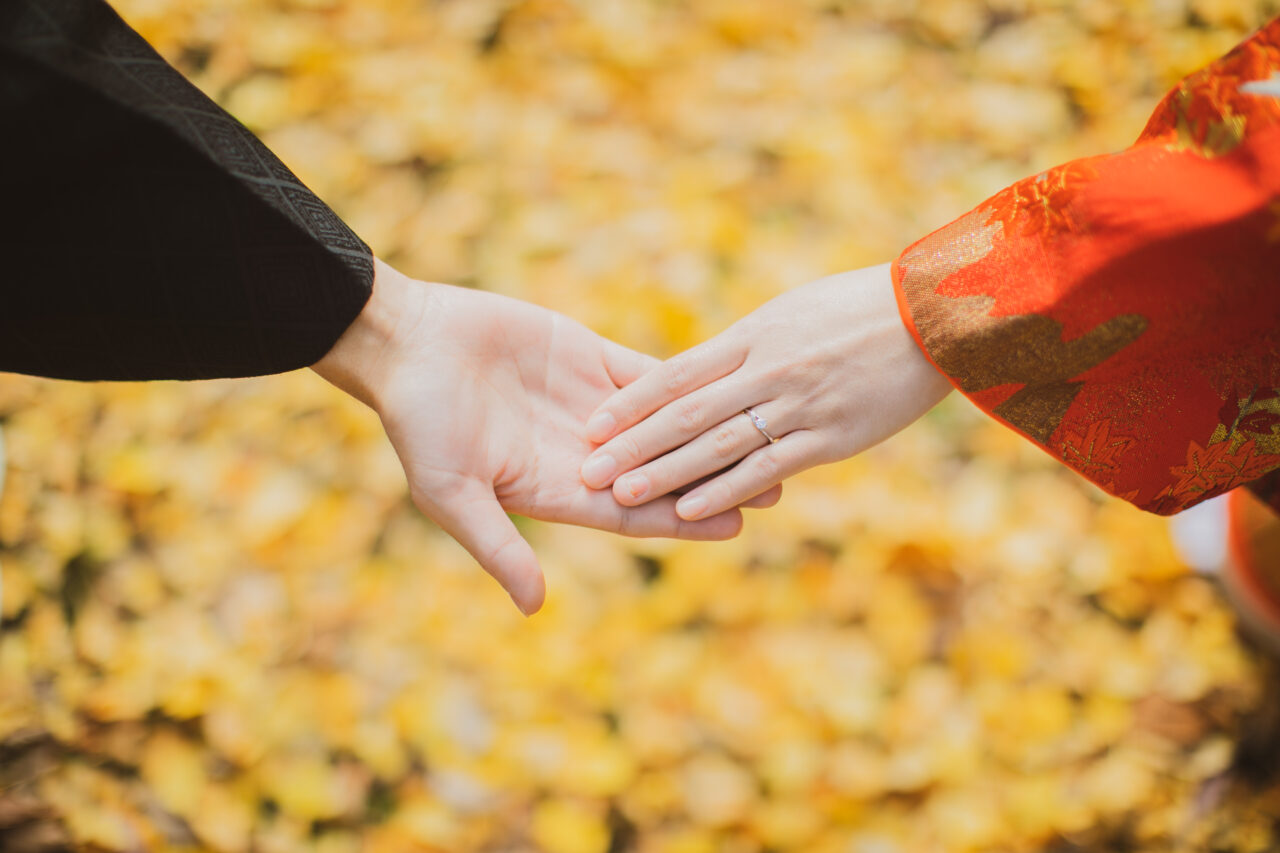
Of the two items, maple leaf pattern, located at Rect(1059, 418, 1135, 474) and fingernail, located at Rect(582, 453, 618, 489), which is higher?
fingernail, located at Rect(582, 453, 618, 489)

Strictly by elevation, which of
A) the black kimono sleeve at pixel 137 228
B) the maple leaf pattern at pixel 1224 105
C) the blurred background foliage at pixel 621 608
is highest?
the black kimono sleeve at pixel 137 228

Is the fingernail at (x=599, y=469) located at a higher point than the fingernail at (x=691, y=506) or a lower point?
higher

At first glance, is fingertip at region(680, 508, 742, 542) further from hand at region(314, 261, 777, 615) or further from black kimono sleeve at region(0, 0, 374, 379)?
black kimono sleeve at region(0, 0, 374, 379)

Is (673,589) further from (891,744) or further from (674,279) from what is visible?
(674,279)

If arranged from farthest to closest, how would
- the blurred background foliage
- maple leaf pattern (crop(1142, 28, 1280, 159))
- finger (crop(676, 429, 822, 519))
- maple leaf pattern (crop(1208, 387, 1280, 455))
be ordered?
the blurred background foliage → finger (crop(676, 429, 822, 519)) → maple leaf pattern (crop(1208, 387, 1280, 455)) → maple leaf pattern (crop(1142, 28, 1280, 159))

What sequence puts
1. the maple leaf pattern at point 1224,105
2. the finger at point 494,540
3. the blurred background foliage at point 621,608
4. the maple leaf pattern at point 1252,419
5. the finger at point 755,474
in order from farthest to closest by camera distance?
the blurred background foliage at point 621,608 → the finger at point 755,474 → the finger at point 494,540 → the maple leaf pattern at point 1252,419 → the maple leaf pattern at point 1224,105

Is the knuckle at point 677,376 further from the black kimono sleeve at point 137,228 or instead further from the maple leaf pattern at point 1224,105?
the maple leaf pattern at point 1224,105

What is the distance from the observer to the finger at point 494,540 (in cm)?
122

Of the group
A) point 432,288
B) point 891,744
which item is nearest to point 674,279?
point 432,288

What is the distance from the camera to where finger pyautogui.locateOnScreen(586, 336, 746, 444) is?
1346mm

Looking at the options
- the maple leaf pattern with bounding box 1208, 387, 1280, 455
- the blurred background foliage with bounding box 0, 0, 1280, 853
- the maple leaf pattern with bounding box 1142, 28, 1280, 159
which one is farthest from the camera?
the blurred background foliage with bounding box 0, 0, 1280, 853

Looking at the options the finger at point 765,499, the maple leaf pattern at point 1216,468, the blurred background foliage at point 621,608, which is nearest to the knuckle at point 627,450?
the finger at point 765,499

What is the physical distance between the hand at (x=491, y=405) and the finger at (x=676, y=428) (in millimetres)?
53

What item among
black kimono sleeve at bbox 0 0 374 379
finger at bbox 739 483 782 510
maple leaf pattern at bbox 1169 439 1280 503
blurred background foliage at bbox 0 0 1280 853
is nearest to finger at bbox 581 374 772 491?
finger at bbox 739 483 782 510
